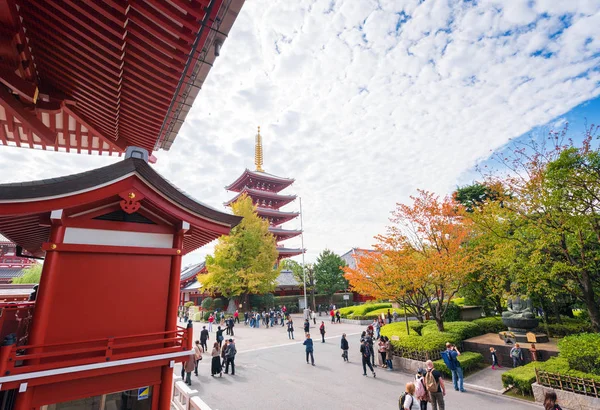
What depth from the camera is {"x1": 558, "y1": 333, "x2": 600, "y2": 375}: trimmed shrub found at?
830 centimetres

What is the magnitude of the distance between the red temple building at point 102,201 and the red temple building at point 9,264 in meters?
33.1

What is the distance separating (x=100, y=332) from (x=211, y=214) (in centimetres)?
278

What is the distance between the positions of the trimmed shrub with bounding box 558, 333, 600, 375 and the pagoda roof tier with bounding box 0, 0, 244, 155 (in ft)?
40.3

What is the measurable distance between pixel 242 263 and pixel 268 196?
1952 cm

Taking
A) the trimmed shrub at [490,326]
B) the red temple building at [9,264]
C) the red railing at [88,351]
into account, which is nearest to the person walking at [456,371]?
the trimmed shrub at [490,326]

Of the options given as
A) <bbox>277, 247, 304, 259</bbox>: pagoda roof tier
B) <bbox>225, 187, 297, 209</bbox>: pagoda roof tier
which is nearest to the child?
<bbox>277, 247, 304, 259</bbox>: pagoda roof tier

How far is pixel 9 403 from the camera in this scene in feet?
15.6

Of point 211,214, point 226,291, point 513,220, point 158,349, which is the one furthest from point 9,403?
point 226,291

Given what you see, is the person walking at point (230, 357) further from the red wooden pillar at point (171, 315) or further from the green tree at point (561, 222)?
the green tree at point (561, 222)

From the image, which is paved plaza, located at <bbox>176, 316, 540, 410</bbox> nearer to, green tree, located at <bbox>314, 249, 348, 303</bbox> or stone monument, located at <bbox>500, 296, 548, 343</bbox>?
stone monument, located at <bbox>500, 296, 548, 343</bbox>

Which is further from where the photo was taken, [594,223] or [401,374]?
[401,374]

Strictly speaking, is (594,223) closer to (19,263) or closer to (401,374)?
(401,374)

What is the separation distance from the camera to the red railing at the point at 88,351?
4048 mm

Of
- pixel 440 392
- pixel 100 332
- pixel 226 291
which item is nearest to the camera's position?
pixel 100 332
